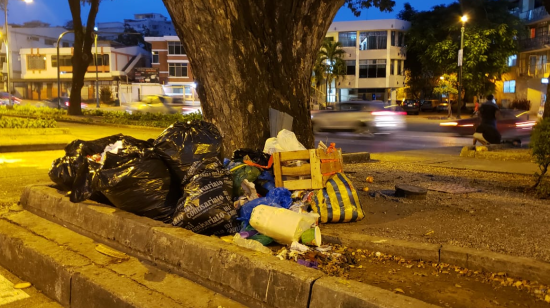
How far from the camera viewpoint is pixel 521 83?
42.4m

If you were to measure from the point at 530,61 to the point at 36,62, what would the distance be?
53661 mm

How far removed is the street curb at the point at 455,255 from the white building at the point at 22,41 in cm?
6620

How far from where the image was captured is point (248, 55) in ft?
20.6

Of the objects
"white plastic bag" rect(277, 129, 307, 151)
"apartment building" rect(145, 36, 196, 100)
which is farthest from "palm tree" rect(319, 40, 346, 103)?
"white plastic bag" rect(277, 129, 307, 151)

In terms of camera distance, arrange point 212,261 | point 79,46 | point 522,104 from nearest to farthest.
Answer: point 212,261, point 79,46, point 522,104

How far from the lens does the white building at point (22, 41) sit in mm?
61688

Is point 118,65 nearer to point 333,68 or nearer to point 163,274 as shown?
point 333,68

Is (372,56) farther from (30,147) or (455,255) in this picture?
(455,255)

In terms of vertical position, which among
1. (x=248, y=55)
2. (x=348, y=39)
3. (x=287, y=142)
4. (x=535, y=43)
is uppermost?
(x=348, y=39)

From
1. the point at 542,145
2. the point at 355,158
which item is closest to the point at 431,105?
the point at 355,158

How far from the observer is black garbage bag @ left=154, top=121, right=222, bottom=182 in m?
4.82

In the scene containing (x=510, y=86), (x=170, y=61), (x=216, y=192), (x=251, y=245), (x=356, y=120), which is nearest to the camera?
(x=251, y=245)

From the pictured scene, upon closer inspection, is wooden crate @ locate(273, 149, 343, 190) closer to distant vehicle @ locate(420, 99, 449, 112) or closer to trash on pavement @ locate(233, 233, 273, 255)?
trash on pavement @ locate(233, 233, 273, 255)

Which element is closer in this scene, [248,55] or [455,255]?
[455,255]
